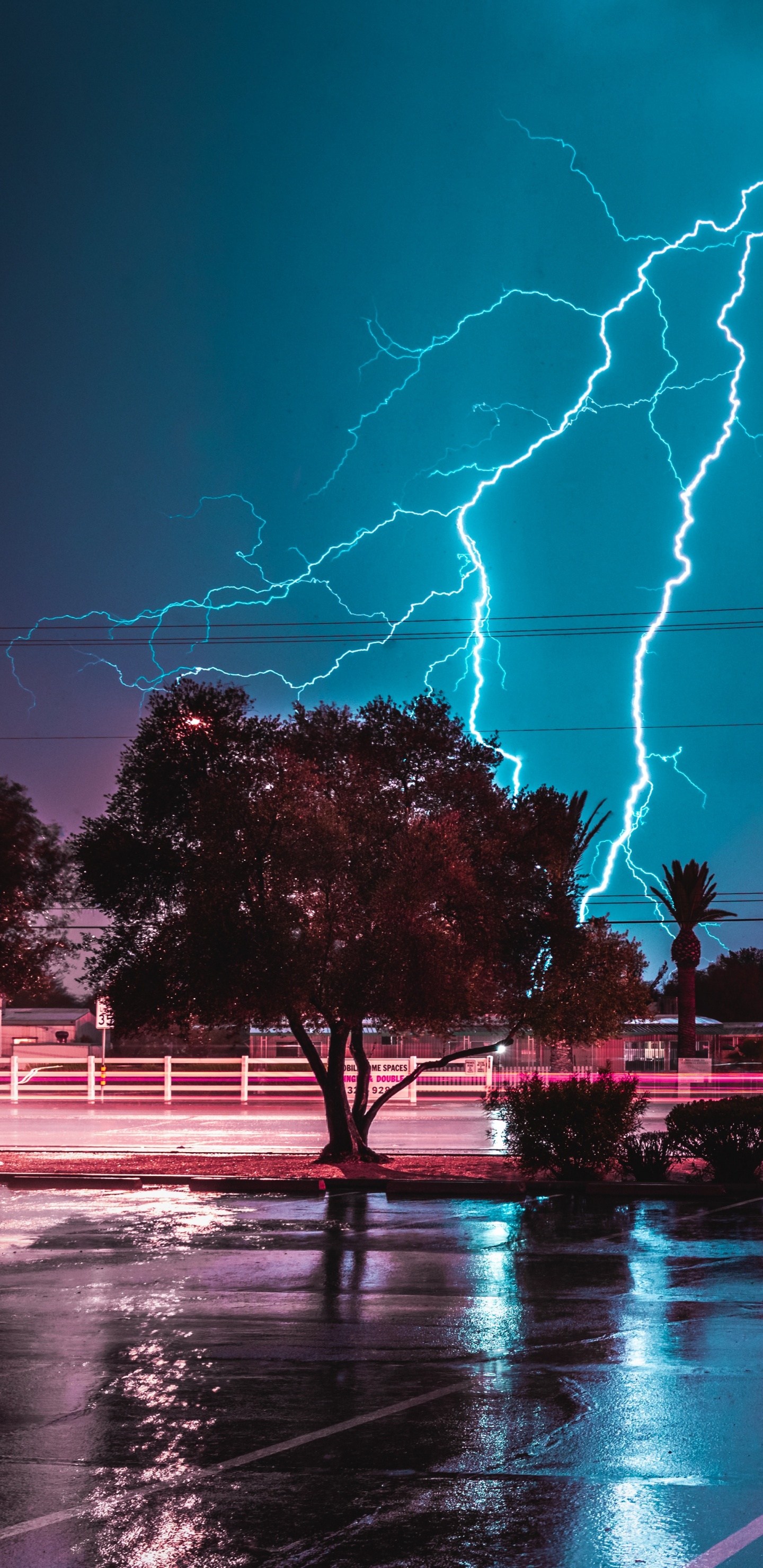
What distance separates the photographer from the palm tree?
49.6m

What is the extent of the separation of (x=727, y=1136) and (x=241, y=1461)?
491 inches

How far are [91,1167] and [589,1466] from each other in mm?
14652

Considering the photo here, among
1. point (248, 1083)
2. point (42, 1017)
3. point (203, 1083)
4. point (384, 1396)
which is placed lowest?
point (42, 1017)

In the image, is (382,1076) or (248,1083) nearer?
(382,1076)

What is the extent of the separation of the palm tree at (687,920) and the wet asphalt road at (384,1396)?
36.1m

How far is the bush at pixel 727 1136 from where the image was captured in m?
17.9

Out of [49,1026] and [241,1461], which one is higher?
[241,1461]

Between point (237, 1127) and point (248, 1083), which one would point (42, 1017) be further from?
point (237, 1127)

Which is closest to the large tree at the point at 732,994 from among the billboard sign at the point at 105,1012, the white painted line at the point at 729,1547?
the billboard sign at the point at 105,1012

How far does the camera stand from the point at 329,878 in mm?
18469

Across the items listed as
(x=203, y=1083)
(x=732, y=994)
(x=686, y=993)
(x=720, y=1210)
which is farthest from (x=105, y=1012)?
(x=732, y=994)

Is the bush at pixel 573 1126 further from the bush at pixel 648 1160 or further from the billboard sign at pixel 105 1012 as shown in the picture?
the billboard sign at pixel 105 1012

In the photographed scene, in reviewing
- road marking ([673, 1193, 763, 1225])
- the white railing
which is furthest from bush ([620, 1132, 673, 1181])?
the white railing

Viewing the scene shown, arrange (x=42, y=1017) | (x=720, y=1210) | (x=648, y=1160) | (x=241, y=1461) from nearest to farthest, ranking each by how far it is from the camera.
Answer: (x=241, y=1461), (x=720, y=1210), (x=648, y=1160), (x=42, y=1017)
